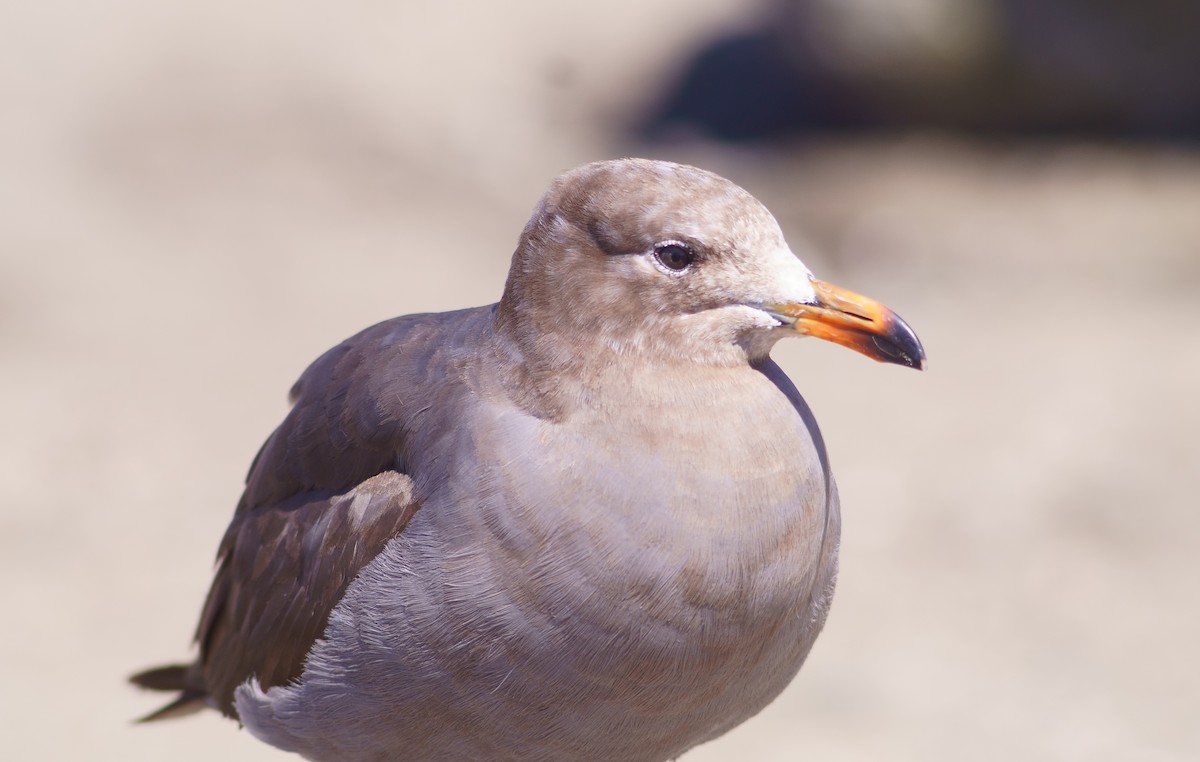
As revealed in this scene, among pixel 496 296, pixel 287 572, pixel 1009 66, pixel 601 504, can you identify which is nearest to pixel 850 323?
pixel 601 504

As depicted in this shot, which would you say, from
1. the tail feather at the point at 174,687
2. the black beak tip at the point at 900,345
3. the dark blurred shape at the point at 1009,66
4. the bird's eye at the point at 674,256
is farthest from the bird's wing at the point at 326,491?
the dark blurred shape at the point at 1009,66

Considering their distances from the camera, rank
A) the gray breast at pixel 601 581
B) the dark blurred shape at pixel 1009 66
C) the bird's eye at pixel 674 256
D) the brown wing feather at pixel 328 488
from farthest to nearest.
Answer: the dark blurred shape at pixel 1009 66, the brown wing feather at pixel 328 488, the bird's eye at pixel 674 256, the gray breast at pixel 601 581

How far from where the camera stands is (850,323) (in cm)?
335

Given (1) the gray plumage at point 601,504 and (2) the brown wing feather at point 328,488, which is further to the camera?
(2) the brown wing feather at point 328,488

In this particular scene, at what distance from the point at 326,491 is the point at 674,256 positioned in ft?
3.81

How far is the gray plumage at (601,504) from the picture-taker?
3318mm

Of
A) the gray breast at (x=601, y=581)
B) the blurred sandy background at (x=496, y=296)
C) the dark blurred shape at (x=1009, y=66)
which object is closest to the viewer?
the gray breast at (x=601, y=581)

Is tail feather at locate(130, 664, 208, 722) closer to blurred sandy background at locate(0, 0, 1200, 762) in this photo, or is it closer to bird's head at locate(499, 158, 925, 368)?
blurred sandy background at locate(0, 0, 1200, 762)

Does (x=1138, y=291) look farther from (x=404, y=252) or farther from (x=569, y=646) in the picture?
(x=569, y=646)

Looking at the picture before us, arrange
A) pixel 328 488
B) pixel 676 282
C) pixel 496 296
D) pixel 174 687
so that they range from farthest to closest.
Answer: pixel 496 296, pixel 174 687, pixel 328 488, pixel 676 282

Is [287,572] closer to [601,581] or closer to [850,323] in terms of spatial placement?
[601,581]

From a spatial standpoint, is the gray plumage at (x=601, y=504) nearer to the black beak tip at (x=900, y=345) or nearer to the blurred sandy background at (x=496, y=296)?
the black beak tip at (x=900, y=345)

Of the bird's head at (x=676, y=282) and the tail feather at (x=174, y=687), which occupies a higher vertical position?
the bird's head at (x=676, y=282)

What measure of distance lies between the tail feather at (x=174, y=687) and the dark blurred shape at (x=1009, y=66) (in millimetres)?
8844
